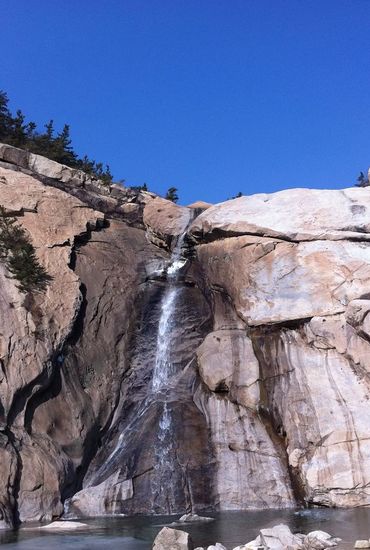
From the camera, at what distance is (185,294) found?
31.6 meters

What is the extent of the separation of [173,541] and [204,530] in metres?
3.94

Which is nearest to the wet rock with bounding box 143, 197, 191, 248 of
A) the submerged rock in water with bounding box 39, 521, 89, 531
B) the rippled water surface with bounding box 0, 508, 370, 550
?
the rippled water surface with bounding box 0, 508, 370, 550

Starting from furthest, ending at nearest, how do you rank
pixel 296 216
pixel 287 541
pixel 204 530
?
pixel 296 216, pixel 204 530, pixel 287 541

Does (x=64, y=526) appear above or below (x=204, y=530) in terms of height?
above

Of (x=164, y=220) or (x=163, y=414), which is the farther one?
(x=164, y=220)

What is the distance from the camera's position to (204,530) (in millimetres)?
17859

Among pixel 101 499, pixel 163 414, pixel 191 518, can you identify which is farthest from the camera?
pixel 163 414

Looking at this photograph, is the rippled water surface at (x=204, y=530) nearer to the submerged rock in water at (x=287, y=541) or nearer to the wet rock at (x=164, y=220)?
the submerged rock in water at (x=287, y=541)

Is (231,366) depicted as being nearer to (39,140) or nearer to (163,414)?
(163,414)

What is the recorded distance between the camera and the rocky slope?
74.9 feet

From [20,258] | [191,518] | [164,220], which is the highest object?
[164,220]

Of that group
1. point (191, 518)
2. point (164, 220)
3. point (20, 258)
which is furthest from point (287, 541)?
point (164, 220)

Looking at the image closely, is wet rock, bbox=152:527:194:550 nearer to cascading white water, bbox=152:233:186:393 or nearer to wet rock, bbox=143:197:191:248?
cascading white water, bbox=152:233:186:393

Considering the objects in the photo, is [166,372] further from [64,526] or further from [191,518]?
[64,526]
